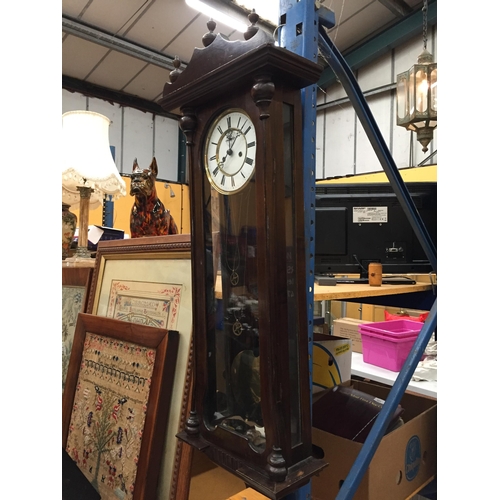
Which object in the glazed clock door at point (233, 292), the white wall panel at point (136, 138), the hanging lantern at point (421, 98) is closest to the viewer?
the glazed clock door at point (233, 292)

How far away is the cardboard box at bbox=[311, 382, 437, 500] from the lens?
1133 mm

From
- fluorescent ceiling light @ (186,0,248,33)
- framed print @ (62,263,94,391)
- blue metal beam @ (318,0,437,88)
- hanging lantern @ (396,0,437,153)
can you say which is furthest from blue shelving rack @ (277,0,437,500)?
blue metal beam @ (318,0,437,88)

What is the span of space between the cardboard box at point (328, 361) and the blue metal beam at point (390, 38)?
4229 millimetres

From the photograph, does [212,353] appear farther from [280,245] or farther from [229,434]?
[280,245]

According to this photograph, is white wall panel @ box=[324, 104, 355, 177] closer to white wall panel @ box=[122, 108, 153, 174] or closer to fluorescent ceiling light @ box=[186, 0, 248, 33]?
fluorescent ceiling light @ box=[186, 0, 248, 33]

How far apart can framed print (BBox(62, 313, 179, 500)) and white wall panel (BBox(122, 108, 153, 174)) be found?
5.33 metres

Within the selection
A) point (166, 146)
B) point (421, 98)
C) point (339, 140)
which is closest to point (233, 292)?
point (421, 98)

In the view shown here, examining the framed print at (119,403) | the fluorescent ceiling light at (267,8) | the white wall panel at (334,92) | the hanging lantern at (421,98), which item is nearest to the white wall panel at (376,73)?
the white wall panel at (334,92)

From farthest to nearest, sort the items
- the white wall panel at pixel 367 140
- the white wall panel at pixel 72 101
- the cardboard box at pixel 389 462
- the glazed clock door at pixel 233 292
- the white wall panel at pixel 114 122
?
the white wall panel at pixel 114 122 → the white wall panel at pixel 72 101 → the white wall panel at pixel 367 140 → the cardboard box at pixel 389 462 → the glazed clock door at pixel 233 292

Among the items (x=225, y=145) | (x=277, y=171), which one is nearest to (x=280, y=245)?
(x=277, y=171)

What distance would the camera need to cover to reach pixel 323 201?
5.42ft

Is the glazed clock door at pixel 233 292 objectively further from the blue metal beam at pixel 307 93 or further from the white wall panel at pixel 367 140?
the white wall panel at pixel 367 140

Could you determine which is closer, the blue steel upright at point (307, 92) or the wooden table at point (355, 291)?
the blue steel upright at point (307, 92)

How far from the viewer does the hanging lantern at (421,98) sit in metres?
2.46
